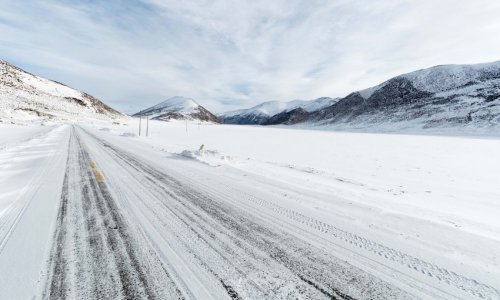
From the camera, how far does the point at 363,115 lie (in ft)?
394

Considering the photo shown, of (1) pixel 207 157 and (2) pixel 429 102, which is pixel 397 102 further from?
(1) pixel 207 157

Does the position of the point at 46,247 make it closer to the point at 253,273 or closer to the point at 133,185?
the point at 253,273

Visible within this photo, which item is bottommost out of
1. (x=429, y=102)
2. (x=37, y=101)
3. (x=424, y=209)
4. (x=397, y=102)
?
(x=424, y=209)

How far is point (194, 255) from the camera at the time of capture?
3521 mm

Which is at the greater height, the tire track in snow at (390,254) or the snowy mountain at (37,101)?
the snowy mountain at (37,101)

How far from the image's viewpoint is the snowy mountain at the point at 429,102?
71.8m

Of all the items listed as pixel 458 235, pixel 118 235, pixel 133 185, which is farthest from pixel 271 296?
pixel 133 185

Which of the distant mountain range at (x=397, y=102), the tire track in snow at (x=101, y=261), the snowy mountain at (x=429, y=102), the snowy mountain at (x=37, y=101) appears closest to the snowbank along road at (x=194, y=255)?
the tire track in snow at (x=101, y=261)

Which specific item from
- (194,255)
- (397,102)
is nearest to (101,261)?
(194,255)

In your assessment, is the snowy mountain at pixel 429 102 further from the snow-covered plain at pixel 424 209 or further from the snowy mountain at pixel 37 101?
the snowy mountain at pixel 37 101

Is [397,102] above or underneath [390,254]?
above

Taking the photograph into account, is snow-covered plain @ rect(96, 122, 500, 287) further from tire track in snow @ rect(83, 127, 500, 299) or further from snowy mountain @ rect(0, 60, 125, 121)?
snowy mountain @ rect(0, 60, 125, 121)

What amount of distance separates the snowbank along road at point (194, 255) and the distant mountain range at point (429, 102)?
72953 millimetres

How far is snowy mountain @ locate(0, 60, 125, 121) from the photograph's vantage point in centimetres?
8512
